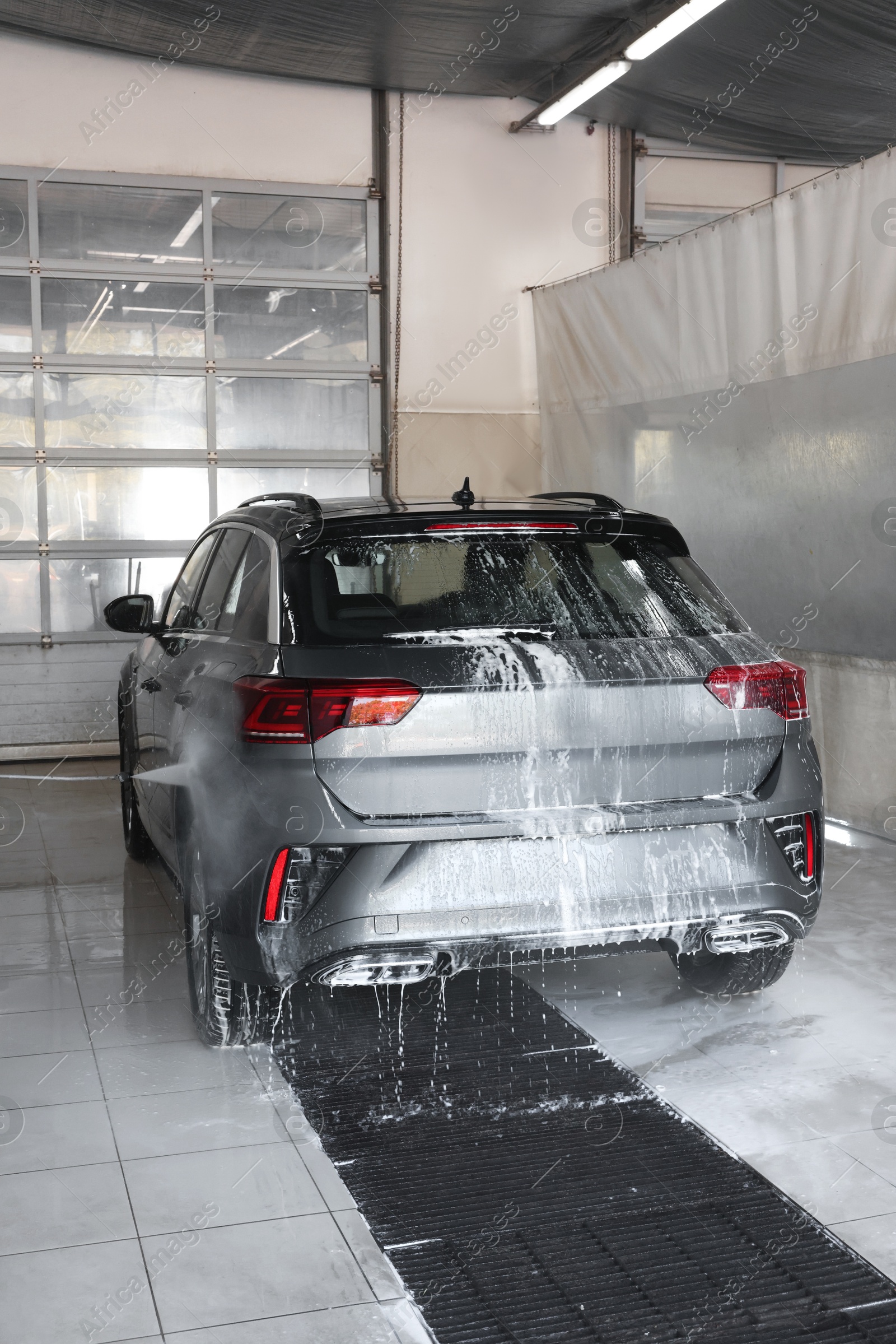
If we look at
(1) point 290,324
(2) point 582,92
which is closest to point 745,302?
(2) point 582,92

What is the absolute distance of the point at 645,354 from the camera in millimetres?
7621

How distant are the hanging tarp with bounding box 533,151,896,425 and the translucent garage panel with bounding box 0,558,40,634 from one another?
3.88 metres

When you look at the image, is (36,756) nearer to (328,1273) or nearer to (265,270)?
(265,270)

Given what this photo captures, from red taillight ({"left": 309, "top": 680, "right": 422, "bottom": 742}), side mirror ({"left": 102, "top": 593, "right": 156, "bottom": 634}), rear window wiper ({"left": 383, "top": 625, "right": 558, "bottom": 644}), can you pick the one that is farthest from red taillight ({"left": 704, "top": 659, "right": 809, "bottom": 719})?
side mirror ({"left": 102, "top": 593, "right": 156, "bottom": 634})

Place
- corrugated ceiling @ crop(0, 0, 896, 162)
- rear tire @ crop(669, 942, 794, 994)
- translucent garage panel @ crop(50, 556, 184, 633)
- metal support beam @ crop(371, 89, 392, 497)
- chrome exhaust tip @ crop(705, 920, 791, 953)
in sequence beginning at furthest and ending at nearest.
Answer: metal support beam @ crop(371, 89, 392, 497), translucent garage panel @ crop(50, 556, 184, 633), corrugated ceiling @ crop(0, 0, 896, 162), rear tire @ crop(669, 942, 794, 994), chrome exhaust tip @ crop(705, 920, 791, 953)

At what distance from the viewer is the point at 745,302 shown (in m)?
6.56

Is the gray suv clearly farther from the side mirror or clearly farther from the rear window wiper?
the side mirror

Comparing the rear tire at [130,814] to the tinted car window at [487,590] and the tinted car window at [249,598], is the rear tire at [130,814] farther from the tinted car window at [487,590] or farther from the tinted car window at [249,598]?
the tinted car window at [487,590]

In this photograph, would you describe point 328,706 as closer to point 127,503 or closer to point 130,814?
point 130,814

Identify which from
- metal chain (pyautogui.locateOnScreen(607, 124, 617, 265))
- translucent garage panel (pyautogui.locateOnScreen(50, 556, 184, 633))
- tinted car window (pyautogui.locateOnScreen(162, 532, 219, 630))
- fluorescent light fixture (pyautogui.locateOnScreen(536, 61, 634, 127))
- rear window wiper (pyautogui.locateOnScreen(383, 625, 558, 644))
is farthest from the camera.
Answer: metal chain (pyautogui.locateOnScreen(607, 124, 617, 265))

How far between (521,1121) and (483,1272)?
0.67 meters

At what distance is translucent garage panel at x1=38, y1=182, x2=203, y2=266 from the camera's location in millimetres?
8516

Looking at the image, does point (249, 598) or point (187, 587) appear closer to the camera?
point (249, 598)

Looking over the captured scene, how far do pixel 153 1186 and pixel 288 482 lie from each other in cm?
695
